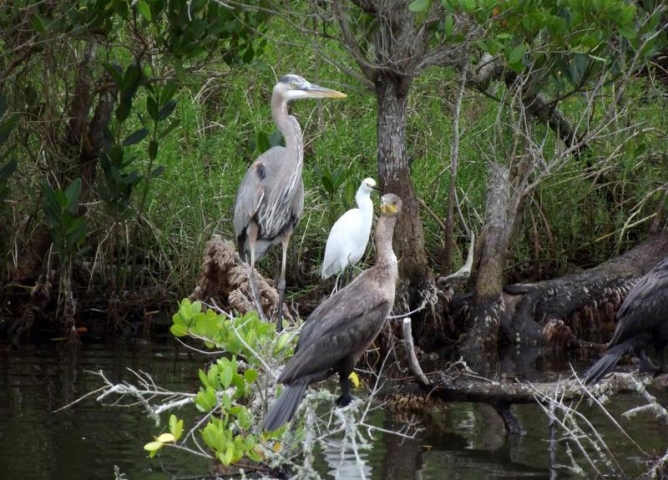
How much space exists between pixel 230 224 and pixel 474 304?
7.87ft

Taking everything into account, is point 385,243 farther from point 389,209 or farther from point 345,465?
point 345,465

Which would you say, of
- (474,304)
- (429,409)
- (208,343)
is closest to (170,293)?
(474,304)

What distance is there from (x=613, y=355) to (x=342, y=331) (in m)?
2.00

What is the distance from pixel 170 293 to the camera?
10.4 metres

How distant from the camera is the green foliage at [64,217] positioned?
9.31m

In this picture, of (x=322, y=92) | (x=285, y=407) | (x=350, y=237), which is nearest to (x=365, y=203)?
(x=350, y=237)

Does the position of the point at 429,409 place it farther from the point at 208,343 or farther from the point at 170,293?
the point at 170,293

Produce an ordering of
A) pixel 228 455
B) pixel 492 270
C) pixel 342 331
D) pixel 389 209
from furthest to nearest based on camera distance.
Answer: pixel 492 270 < pixel 389 209 < pixel 342 331 < pixel 228 455

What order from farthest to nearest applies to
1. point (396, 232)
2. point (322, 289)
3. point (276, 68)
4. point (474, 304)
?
point (276, 68), point (322, 289), point (474, 304), point (396, 232)

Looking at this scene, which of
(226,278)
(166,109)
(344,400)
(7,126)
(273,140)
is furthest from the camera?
(273,140)

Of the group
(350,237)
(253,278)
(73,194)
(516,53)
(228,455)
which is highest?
(516,53)

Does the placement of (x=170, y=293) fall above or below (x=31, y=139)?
below

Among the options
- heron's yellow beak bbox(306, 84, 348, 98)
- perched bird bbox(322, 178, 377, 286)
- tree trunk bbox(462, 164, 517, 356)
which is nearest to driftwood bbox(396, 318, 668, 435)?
perched bird bbox(322, 178, 377, 286)

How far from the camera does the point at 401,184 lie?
30.2 ft
